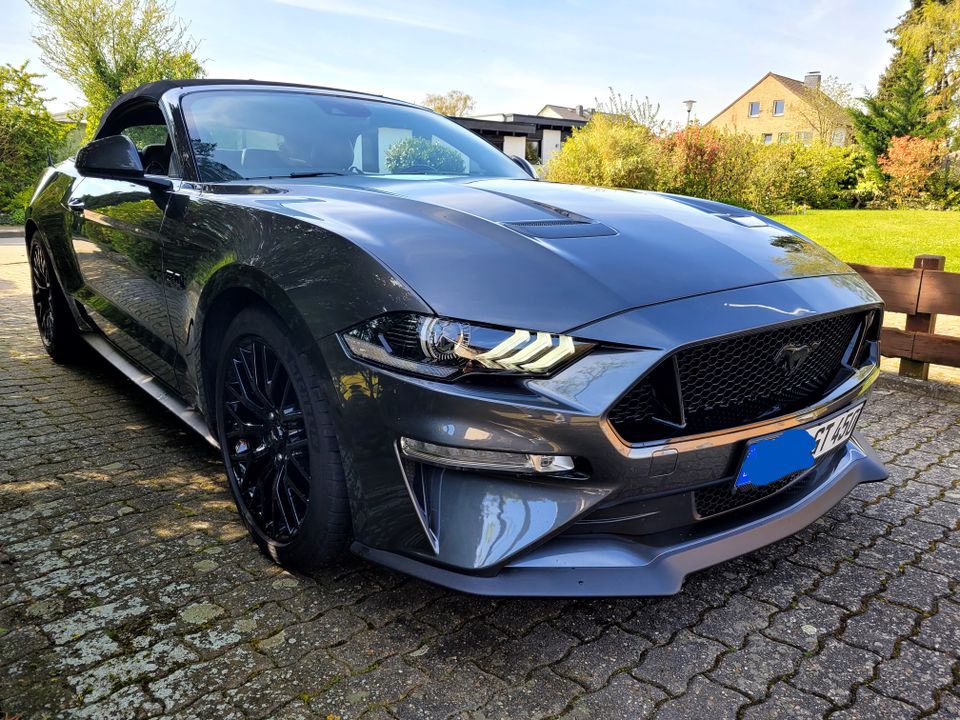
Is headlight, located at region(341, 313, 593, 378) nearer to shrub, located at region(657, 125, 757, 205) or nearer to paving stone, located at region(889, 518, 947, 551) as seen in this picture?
paving stone, located at region(889, 518, 947, 551)

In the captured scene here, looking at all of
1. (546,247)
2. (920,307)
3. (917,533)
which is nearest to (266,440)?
(546,247)

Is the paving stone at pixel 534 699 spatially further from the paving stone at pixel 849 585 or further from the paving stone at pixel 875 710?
the paving stone at pixel 849 585

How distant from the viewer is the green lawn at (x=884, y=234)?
1188cm

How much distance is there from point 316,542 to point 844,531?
75.1 inches

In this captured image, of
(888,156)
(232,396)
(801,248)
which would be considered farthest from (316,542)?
(888,156)

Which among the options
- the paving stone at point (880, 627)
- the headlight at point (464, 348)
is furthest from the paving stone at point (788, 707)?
the headlight at point (464, 348)

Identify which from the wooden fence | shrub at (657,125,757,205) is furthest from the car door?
shrub at (657,125,757,205)

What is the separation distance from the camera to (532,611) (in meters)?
2.20

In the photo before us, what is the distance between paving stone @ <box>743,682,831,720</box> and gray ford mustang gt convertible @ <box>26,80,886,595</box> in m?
0.35

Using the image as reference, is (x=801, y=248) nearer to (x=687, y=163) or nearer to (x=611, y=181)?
(x=611, y=181)

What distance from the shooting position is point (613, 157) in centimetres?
1633

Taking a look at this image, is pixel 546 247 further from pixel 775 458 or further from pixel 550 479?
pixel 775 458

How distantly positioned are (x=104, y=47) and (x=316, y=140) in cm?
3305

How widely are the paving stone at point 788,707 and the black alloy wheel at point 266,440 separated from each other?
1284 millimetres
